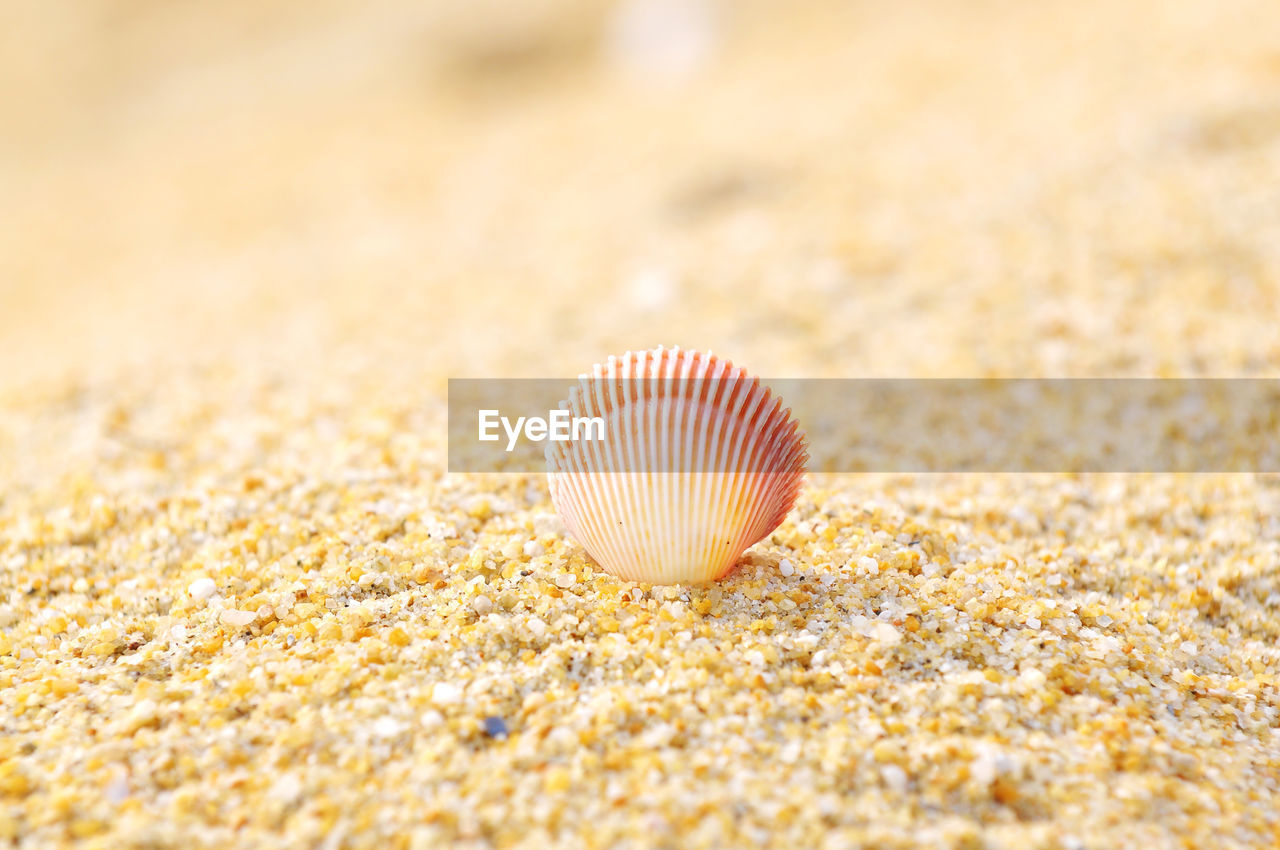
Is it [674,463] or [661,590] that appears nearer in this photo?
[674,463]

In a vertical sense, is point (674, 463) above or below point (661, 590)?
above

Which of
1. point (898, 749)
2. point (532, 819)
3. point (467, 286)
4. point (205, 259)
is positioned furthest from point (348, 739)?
point (205, 259)

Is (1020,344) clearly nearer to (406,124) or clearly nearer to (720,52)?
(720,52)

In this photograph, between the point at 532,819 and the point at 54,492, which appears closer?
the point at 532,819

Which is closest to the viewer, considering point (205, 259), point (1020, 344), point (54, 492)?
point (54, 492)
